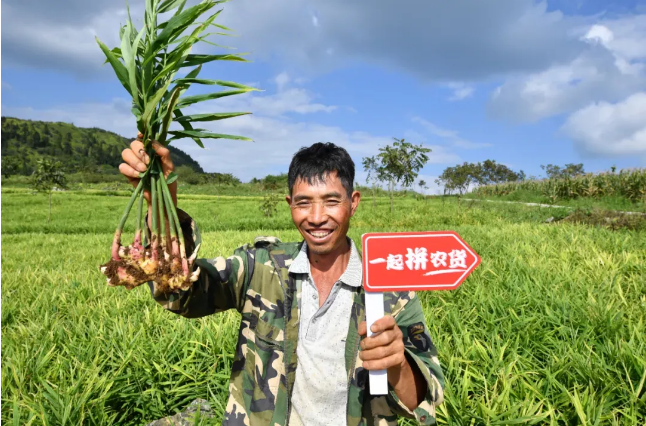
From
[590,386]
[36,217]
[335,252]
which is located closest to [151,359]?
[335,252]

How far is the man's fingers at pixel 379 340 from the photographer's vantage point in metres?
1.14

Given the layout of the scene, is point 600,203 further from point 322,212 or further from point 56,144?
point 56,144

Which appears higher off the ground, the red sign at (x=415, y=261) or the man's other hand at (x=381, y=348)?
the red sign at (x=415, y=261)

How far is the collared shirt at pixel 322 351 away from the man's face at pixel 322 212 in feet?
0.50

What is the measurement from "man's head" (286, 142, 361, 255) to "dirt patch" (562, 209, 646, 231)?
355 inches

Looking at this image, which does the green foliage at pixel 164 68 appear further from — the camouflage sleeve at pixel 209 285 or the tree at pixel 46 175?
the tree at pixel 46 175

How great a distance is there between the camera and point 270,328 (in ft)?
5.44

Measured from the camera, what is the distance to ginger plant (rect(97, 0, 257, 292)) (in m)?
1.22

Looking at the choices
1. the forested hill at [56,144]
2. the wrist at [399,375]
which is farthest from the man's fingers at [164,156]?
the forested hill at [56,144]

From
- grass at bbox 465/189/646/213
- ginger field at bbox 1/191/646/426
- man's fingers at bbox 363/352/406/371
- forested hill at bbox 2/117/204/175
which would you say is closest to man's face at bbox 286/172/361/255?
man's fingers at bbox 363/352/406/371

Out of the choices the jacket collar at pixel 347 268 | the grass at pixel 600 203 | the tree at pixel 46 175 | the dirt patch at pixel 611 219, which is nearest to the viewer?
the jacket collar at pixel 347 268

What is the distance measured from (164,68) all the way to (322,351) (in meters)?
1.19

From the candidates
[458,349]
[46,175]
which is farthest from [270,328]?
[46,175]

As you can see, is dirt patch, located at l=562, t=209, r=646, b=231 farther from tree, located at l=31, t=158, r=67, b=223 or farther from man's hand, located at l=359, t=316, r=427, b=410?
tree, located at l=31, t=158, r=67, b=223
